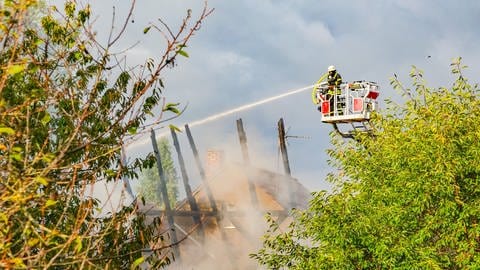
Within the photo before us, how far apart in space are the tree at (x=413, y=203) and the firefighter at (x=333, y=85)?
15.6ft

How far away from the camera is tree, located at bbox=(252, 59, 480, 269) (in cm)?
1410

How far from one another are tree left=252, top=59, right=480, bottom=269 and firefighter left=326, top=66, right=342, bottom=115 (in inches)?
188

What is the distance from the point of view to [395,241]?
14.6 m

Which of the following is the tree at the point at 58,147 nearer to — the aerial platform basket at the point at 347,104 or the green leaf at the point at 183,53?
the green leaf at the point at 183,53

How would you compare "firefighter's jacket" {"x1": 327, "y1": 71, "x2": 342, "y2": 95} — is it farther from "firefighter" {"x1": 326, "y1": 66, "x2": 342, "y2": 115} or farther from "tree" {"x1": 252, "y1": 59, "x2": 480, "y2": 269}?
"tree" {"x1": 252, "y1": 59, "x2": 480, "y2": 269}

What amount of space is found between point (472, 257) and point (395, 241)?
5.61 ft

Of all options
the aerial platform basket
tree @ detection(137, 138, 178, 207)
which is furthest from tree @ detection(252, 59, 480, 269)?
tree @ detection(137, 138, 178, 207)

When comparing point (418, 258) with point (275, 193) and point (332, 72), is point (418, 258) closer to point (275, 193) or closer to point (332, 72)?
point (332, 72)

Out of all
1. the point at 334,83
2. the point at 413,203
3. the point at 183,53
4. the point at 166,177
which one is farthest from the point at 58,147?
the point at 166,177

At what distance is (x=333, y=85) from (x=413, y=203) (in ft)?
28.0

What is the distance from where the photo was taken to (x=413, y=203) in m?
14.7

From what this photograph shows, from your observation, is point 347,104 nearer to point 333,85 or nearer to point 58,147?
point 333,85

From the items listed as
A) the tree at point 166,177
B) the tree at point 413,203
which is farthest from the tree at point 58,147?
the tree at point 166,177

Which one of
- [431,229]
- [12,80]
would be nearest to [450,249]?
[431,229]
